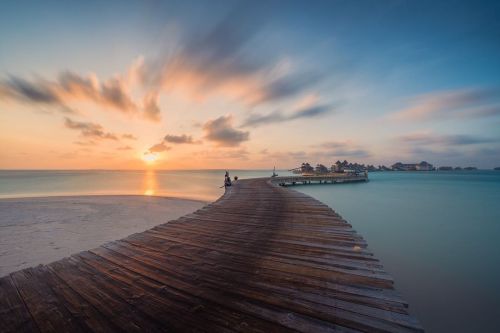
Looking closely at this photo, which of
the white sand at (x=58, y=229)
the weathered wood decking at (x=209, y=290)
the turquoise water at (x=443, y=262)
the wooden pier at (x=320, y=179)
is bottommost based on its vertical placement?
the turquoise water at (x=443, y=262)

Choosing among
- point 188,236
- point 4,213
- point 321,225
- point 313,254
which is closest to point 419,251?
point 321,225

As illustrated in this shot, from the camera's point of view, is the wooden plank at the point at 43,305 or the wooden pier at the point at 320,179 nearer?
the wooden plank at the point at 43,305

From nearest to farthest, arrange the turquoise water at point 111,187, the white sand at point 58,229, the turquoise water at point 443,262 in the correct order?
1. the turquoise water at point 443,262
2. the white sand at point 58,229
3. the turquoise water at point 111,187

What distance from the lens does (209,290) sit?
3455 mm

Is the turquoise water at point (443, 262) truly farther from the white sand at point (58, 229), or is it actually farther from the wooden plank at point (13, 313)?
the white sand at point (58, 229)

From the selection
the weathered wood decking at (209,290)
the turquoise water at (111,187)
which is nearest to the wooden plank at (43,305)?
the weathered wood decking at (209,290)

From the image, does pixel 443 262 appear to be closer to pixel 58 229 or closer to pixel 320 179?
pixel 58 229

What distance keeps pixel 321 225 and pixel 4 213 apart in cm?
2079

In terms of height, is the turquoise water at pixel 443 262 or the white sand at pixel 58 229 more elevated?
the white sand at pixel 58 229

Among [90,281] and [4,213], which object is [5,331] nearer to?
[90,281]

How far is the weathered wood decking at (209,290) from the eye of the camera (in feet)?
8.94

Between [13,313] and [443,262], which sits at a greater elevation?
[13,313]

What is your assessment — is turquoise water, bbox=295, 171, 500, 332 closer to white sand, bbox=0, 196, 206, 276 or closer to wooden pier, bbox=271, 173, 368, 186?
white sand, bbox=0, 196, 206, 276

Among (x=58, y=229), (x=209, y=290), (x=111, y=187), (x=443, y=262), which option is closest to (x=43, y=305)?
(x=209, y=290)
